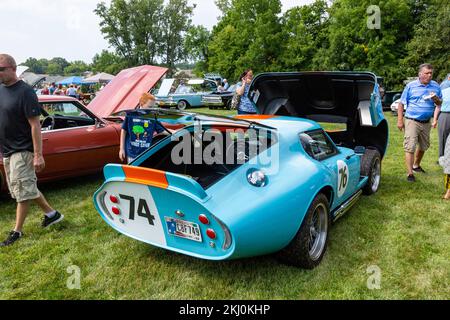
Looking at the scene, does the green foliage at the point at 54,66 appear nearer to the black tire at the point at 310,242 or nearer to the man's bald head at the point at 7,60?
the man's bald head at the point at 7,60

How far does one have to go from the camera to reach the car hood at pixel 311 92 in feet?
17.4

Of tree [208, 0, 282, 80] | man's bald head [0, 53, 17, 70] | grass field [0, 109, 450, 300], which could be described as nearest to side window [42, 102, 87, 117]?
grass field [0, 109, 450, 300]

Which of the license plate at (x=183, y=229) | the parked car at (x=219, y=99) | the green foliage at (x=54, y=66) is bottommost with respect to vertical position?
the green foliage at (x=54, y=66)

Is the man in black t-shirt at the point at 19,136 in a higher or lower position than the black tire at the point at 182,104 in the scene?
higher

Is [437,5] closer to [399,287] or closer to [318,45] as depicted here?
[318,45]

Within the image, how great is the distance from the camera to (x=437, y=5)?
2198 centimetres

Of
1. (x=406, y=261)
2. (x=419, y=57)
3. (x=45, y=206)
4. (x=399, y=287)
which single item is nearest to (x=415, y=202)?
(x=406, y=261)

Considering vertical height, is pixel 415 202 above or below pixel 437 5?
below

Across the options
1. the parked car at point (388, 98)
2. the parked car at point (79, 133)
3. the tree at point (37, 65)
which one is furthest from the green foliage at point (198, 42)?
the tree at point (37, 65)

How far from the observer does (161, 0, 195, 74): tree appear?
45938 millimetres

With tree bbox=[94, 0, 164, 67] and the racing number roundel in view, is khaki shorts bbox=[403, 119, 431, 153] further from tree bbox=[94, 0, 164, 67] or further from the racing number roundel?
tree bbox=[94, 0, 164, 67]

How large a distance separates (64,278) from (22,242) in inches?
40.1

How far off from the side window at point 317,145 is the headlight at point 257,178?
75 cm

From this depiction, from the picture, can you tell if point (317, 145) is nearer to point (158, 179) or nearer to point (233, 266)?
point (233, 266)
